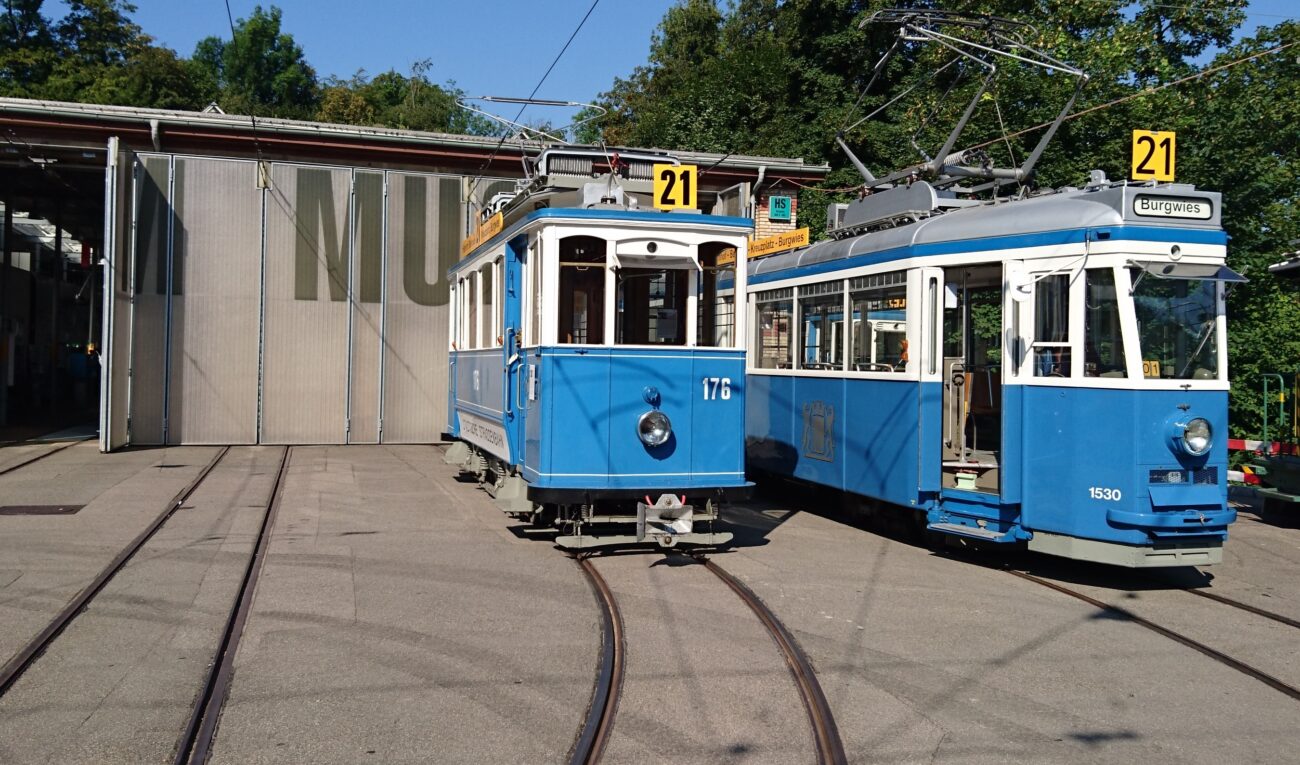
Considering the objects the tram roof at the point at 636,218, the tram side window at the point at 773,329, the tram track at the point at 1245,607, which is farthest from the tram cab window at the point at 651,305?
the tram track at the point at 1245,607

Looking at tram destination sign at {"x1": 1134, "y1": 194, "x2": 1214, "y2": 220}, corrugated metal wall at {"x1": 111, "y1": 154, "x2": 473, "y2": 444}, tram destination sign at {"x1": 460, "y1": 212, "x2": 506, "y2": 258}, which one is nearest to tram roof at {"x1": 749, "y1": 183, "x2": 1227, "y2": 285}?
tram destination sign at {"x1": 1134, "y1": 194, "x2": 1214, "y2": 220}

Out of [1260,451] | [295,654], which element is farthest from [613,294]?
[1260,451]

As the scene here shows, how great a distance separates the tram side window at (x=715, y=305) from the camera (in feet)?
34.0

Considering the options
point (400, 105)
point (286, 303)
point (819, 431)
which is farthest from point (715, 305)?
point (400, 105)

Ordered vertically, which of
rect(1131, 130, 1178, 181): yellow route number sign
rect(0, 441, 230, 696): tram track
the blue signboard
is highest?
the blue signboard

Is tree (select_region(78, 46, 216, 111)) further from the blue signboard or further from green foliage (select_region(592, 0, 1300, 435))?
the blue signboard

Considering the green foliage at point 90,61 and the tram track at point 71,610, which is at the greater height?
the green foliage at point 90,61

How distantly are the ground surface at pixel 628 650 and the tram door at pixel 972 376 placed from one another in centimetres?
92

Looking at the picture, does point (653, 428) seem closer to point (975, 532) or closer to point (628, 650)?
point (975, 532)

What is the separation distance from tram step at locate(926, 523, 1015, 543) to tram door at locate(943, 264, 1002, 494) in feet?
1.40

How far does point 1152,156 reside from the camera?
37.8 feet

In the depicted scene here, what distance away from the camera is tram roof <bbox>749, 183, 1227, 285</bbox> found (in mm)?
9266

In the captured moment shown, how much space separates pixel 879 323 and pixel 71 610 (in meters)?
7.67

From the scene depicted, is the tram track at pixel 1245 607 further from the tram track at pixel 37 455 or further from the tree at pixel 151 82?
the tree at pixel 151 82
